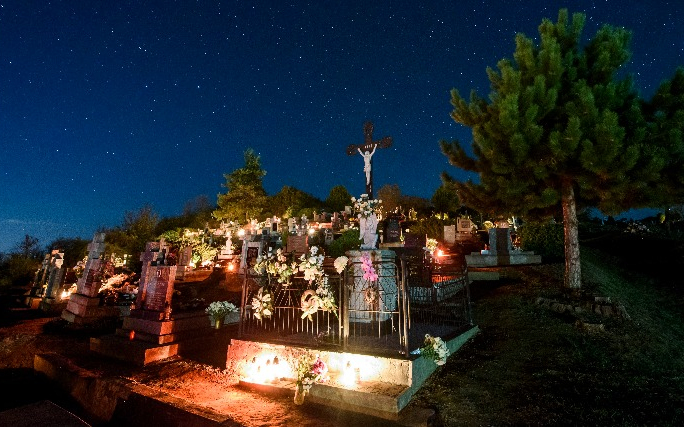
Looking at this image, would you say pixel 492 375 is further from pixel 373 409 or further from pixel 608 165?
pixel 608 165

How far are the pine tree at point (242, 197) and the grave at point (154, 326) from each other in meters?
27.3

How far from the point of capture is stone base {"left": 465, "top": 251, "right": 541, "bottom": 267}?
1538 cm

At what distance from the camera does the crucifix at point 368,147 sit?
2021 cm

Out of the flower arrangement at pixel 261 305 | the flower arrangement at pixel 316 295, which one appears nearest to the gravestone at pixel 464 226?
the flower arrangement at pixel 316 295

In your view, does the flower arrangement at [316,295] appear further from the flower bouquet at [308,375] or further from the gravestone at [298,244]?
the gravestone at [298,244]

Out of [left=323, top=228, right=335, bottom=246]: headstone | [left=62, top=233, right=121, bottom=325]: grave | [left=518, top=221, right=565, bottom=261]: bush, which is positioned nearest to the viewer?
[left=62, top=233, right=121, bottom=325]: grave

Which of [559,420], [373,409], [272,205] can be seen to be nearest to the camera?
[559,420]

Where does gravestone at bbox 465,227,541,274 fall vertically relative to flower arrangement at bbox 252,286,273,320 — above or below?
above

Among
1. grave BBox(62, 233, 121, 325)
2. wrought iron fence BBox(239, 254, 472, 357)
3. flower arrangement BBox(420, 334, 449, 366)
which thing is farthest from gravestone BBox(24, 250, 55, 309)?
flower arrangement BBox(420, 334, 449, 366)

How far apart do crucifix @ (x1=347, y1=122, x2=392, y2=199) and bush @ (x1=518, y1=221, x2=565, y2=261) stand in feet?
27.8

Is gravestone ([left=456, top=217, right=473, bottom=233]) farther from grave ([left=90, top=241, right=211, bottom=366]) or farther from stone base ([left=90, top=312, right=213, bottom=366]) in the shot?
stone base ([left=90, top=312, right=213, bottom=366])

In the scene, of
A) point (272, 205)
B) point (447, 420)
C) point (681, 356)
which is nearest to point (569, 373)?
point (447, 420)

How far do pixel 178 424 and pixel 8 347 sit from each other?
8059mm

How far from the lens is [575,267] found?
33.0 ft
